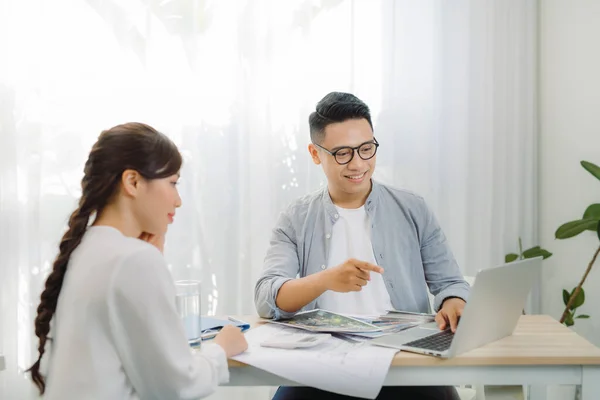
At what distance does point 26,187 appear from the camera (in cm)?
277

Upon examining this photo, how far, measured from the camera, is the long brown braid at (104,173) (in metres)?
1.21

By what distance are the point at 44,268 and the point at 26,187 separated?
1.09ft

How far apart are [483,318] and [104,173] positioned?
0.77 meters

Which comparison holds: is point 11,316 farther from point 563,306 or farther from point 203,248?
point 563,306

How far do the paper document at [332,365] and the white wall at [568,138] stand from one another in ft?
5.67

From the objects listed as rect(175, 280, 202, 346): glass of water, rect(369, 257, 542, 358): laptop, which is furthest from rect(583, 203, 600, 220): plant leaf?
rect(175, 280, 202, 346): glass of water

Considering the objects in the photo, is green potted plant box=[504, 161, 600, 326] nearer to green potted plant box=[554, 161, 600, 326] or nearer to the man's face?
green potted plant box=[554, 161, 600, 326]

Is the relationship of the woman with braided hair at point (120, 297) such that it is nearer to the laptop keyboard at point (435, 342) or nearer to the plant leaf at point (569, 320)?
the laptop keyboard at point (435, 342)

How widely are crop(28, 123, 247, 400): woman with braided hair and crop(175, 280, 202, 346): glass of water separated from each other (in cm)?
13

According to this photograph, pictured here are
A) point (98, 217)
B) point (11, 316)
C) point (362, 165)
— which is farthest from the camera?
point (11, 316)

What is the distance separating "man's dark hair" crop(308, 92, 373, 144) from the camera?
200cm

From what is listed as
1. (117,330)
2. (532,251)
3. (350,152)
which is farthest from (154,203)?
(532,251)

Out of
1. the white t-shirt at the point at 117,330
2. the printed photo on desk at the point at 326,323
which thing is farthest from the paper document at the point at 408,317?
the white t-shirt at the point at 117,330

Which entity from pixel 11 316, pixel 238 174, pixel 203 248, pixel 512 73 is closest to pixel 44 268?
pixel 11 316
